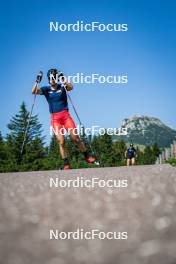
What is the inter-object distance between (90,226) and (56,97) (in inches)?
200

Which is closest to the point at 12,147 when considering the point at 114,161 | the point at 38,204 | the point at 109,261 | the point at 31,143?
the point at 31,143

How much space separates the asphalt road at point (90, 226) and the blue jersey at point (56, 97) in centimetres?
302

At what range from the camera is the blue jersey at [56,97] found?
7346 mm

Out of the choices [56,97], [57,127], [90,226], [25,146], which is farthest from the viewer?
[25,146]

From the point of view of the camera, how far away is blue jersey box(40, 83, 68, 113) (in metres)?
7.35

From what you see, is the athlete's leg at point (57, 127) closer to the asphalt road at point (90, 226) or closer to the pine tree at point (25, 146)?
the asphalt road at point (90, 226)

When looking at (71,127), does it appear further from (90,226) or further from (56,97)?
(90,226)

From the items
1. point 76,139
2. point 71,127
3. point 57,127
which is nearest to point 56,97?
point 57,127

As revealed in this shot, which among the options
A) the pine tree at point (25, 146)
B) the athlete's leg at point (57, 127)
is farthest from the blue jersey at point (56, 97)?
the pine tree at point (25, 146)

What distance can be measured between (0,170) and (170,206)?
1279 inches

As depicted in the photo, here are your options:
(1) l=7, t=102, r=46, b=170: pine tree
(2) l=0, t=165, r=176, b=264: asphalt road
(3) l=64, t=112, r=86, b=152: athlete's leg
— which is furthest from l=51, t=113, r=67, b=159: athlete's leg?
(1) l=7, t=102, r=46, b=170: pine tree

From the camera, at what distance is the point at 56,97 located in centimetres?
762

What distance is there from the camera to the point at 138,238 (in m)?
2.20

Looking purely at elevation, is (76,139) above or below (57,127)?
below
